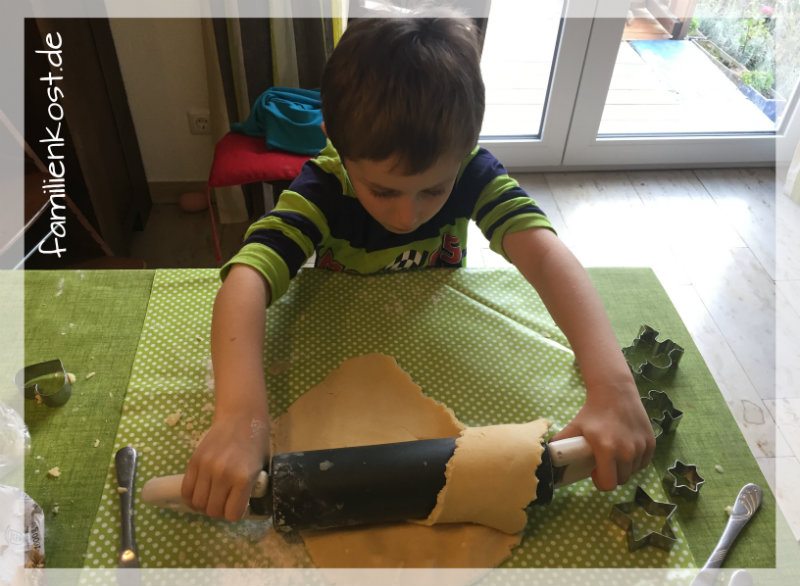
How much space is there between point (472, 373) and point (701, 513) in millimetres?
303

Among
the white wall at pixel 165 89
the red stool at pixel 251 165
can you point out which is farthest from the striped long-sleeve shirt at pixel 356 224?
the white wall at pixel 165 89

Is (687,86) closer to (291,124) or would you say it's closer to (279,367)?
(291,124)

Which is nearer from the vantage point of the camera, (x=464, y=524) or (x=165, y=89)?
(x=464, y=524)

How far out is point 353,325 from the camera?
0.86 metres

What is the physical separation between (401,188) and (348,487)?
0.37m

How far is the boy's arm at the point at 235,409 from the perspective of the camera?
610mm

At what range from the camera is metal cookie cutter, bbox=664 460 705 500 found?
0.68 m

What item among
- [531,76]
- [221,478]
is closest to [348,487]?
[221,478]

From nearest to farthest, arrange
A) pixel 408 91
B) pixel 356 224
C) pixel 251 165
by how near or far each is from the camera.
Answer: pixel 408 91 → pixel 356 224 → pixel 251 165

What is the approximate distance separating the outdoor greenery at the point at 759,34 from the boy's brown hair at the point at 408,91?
75.4 inches

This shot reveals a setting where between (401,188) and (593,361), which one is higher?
(401,188)

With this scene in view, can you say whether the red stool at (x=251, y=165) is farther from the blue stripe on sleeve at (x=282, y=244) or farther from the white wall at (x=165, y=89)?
the blue stripe on sleeve at (x=282, y=244)

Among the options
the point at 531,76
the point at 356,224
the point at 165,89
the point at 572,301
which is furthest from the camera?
the point at 531,76

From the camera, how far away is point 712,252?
2100 millimetres
